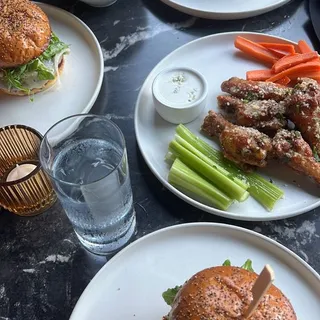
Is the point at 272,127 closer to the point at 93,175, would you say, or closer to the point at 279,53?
the point at 279,53

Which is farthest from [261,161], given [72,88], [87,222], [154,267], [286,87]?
[72,88]

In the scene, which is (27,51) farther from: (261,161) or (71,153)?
(261,161)

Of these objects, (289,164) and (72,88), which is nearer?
(289,164)

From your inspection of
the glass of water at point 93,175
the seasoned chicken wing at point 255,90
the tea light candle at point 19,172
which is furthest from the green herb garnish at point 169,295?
the seasoned chicken wing at point 255,90

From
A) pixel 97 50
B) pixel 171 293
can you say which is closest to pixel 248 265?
pixel 171 293

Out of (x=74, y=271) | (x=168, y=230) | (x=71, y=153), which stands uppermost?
(x=71, y=153)

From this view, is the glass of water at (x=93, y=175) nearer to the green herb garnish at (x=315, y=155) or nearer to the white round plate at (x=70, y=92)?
the white round plate at (x=70, y=92)

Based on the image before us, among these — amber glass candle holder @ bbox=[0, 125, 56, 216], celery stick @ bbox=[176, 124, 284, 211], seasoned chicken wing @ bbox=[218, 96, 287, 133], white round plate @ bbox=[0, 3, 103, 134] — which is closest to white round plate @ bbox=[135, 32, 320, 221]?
celery stick @ bbox=[176, 124, 284, 211]

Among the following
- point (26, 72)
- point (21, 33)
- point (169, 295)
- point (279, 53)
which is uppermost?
point (21, 33)
